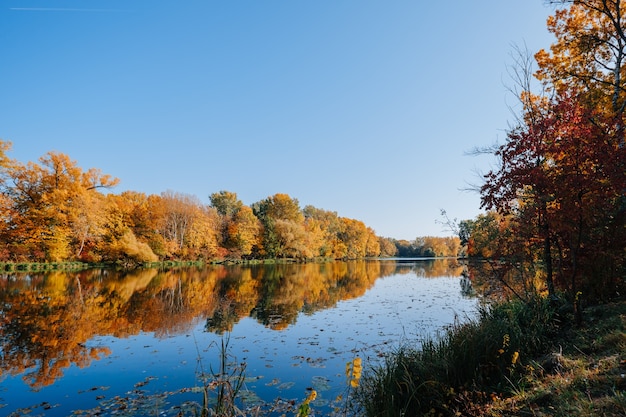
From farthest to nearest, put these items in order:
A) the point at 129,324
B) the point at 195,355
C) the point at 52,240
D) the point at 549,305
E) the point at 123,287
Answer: the point at 52,240
the point at 123,287
the point at 129,324
the point at 195,355
the point at 549,305

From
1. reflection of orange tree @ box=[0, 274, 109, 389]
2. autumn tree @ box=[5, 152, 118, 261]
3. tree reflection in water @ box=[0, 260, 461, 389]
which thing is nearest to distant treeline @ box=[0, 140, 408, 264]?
autumn tree @ box=[5, 152, 118, 261]

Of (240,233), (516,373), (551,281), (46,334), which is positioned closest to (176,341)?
(46,334)

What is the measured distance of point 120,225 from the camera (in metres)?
43.9

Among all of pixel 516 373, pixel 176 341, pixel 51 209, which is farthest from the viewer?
pixel 51 209

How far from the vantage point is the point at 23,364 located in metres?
7.78

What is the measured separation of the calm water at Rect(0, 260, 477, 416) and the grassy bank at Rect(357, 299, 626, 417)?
60.2 inches

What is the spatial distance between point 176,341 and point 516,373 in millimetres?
8827

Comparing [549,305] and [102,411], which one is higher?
[549,305]

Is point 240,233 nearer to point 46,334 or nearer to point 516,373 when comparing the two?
point 46,334

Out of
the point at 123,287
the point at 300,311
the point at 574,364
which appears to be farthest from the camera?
the point at 123,287

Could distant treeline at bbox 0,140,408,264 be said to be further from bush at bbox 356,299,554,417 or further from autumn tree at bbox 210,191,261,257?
bush at bbox 356,299,554,417

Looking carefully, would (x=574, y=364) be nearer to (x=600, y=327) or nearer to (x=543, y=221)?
(x=600, y=327)

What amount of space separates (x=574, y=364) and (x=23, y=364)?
1090cm

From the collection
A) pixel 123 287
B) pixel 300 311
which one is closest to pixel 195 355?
pixel 300 311
